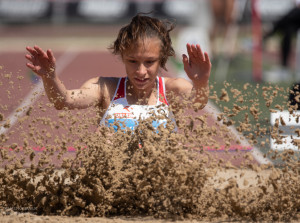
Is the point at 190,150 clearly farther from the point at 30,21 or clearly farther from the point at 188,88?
the point at 30,21

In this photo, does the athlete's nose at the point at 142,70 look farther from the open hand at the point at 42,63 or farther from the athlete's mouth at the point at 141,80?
the open hand at the point at 42,63

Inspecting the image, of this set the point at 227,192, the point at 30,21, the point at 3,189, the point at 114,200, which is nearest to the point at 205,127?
the point at 227,192

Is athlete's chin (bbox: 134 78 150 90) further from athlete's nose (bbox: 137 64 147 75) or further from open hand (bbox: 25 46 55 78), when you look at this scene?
open hand (bbox: 25 46 55 78)

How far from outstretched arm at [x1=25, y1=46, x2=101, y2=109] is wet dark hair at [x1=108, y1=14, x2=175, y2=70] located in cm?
39

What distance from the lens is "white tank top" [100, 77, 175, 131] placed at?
339 centimetres

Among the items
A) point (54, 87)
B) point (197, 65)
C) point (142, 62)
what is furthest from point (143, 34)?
point (54, 87)

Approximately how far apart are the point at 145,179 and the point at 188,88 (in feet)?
2.80

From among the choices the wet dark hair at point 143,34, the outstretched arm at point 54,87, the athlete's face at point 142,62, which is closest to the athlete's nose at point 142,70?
the athlete's face at point 142,62

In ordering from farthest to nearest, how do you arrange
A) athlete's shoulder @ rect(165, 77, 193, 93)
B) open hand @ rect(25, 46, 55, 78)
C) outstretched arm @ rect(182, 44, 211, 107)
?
1. athlete's shoulder @ rect(165, 77, 193, 93)
2. outstretched arm @ rect(182, 44, 211, 107)
3. open hand @ rect(25, 46, 55, 78)

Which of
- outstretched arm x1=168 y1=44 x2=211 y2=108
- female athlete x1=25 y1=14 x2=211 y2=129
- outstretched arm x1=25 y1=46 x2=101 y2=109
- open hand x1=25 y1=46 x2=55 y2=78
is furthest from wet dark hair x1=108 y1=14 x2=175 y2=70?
open hand x1=25 y1=46 x2=55 y2=78

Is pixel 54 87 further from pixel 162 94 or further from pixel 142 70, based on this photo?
pixel 162 94

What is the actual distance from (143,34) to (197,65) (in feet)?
1.39

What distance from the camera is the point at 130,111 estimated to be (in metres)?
3.61

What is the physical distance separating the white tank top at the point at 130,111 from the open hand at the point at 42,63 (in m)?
0.49
